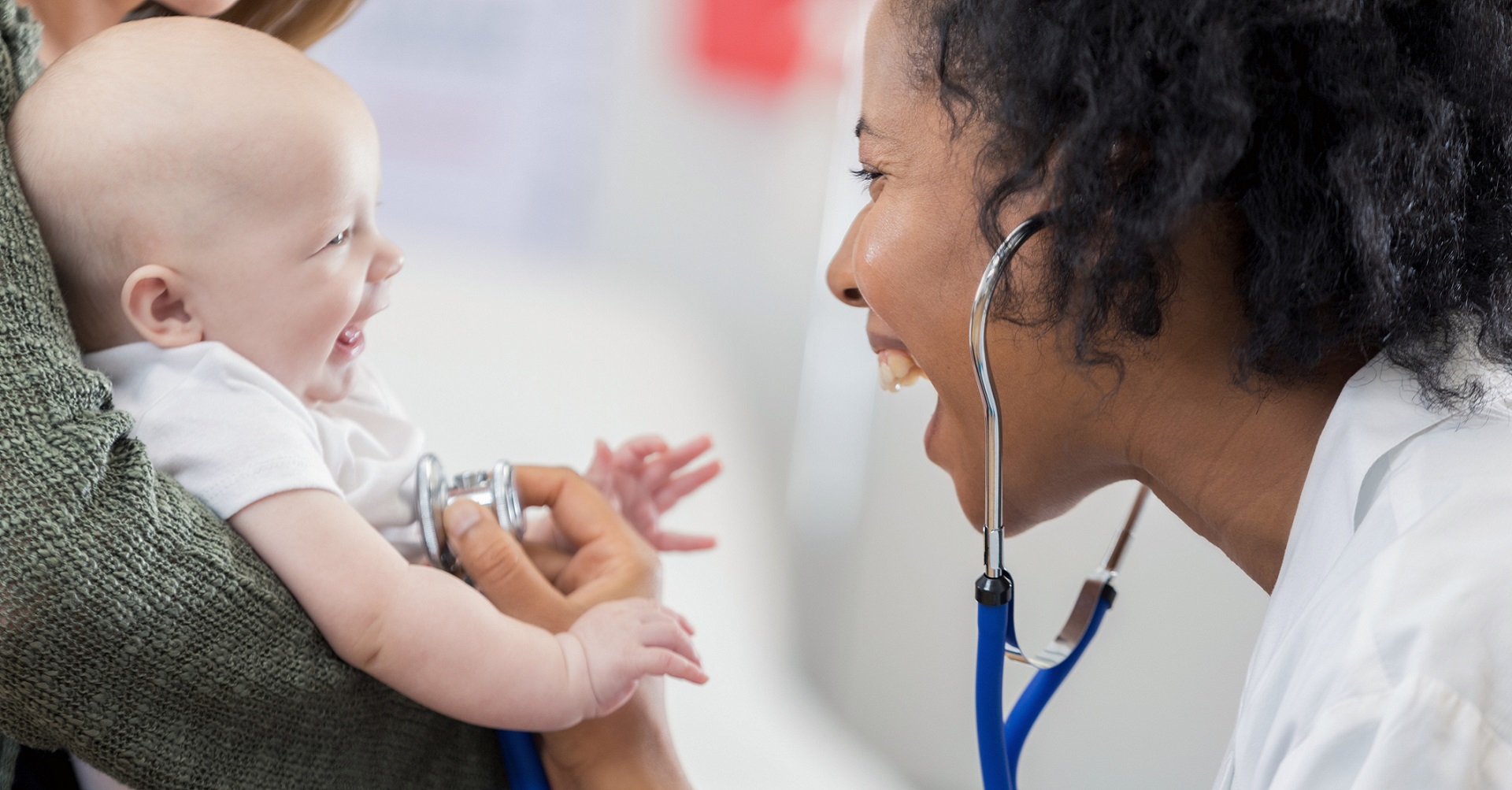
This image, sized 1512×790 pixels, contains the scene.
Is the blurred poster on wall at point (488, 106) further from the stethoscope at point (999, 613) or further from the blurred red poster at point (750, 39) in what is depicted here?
the stethoscope at point (999, 613)

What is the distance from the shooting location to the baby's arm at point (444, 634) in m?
0.90

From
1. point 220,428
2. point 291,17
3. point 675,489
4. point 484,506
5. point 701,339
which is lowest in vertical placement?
point 701,339

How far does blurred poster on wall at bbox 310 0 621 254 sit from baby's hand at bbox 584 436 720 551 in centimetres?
155

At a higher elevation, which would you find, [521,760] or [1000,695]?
[1000,695]

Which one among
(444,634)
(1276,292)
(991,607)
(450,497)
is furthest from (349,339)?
(1276,292)

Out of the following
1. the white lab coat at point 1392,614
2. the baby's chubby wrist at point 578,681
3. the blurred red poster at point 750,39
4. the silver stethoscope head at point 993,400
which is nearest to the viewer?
the white lab coat at point 1392,614

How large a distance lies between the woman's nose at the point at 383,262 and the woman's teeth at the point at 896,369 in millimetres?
463

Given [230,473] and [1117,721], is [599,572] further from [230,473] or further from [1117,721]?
[1117,721]

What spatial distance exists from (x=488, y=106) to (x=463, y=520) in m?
1.94

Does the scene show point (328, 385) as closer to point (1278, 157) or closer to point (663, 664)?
point (663, 664)

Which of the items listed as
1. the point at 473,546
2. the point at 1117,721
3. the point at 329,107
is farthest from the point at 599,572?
the point at 1117,721

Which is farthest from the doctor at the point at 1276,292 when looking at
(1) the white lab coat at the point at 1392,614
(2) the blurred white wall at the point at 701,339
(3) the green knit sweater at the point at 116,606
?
(2) the blurred white wall at the point at 701,339

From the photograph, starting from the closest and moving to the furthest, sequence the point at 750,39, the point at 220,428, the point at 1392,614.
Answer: the point at 1392,614 < the point at 220,428 < the point at 750,39

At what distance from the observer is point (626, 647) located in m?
1.01
